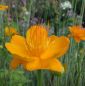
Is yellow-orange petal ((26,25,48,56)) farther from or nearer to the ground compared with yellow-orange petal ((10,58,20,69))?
farther from the ground

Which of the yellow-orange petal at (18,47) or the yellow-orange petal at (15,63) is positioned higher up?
the yellow-orange petal at (18,47)

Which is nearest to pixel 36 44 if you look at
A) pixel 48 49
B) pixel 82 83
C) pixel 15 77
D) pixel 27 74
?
pixel 48 49

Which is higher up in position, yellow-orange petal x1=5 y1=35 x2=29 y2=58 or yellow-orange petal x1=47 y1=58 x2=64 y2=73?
yellow-orange petal x1=5 y1=35 x2=29 y2=58

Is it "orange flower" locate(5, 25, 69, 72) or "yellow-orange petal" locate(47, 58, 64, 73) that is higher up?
"orange flower" locate(5, 25, 69, 72)
